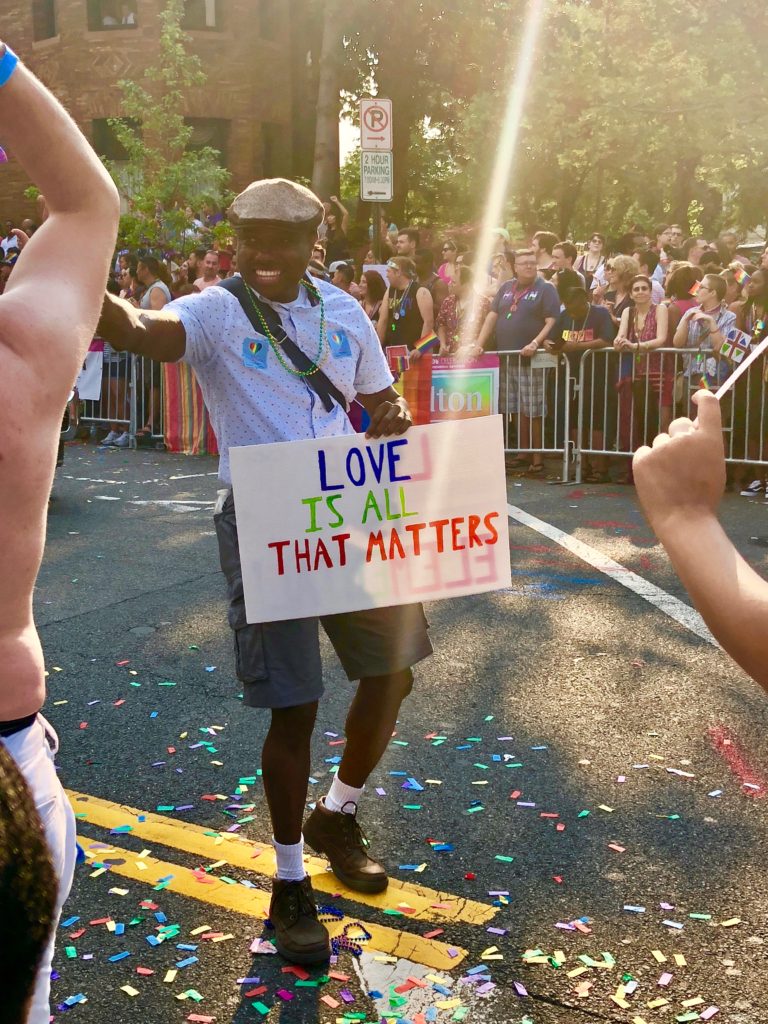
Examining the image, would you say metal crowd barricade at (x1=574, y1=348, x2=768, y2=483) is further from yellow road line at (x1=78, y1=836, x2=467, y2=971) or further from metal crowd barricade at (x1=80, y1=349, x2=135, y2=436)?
yellow road line at (x1=78, y1=836, x2=467, y2=971)

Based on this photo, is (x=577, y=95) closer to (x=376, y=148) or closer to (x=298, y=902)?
(x=376, y=148)

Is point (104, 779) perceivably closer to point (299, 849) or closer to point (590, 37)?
point (299, 849)

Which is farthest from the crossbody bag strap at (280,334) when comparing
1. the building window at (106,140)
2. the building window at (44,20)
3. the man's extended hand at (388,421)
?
the building window at (44,20)

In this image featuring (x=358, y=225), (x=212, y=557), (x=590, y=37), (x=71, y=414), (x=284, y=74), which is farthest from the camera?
(x=284, y=74)

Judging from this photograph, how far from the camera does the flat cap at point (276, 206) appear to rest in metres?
3.55

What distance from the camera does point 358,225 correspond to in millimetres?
28469

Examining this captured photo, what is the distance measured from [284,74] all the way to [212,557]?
26028 millimetres

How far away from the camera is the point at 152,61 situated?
3005 cm

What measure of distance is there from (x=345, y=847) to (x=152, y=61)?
29.3m

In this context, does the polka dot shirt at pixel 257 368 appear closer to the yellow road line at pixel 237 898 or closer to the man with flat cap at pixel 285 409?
the man with flat cap at pixel 285 409

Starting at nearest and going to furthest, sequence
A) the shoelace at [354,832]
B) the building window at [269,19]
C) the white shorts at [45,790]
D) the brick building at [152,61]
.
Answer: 1. the white shorts at [45,790]
2. the shoelace at [354,832]
3. the brick building at [152,61]
4. the building window at [269,19]

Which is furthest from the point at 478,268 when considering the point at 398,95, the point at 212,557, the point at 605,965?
the point at 398,95

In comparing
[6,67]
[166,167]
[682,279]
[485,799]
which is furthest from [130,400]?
[6,67]

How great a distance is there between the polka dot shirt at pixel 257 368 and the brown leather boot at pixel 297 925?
3.92ft
